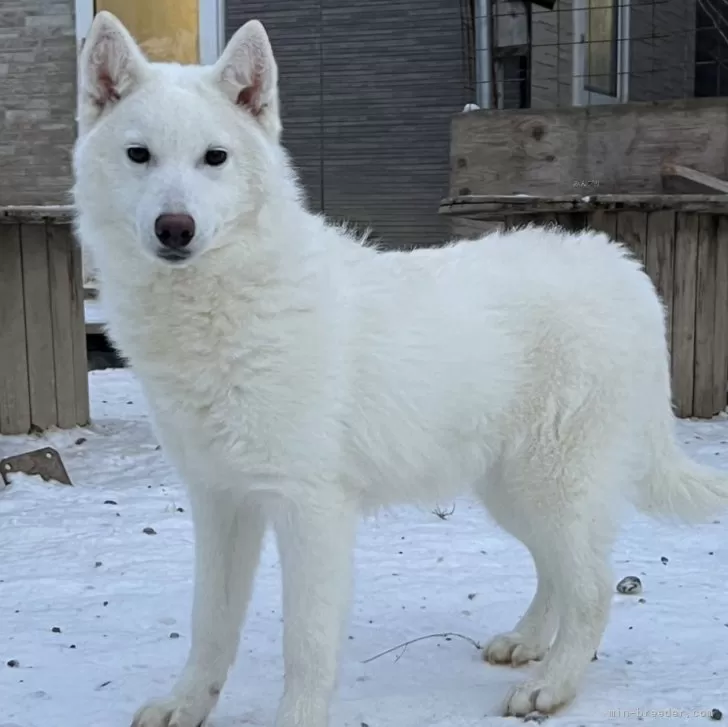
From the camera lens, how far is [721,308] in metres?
6.31

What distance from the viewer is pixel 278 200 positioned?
97.8 inches

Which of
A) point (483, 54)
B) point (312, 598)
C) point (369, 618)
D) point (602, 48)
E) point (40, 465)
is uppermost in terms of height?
point (602, 48)

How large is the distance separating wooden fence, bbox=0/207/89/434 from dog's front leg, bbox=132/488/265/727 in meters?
3.50

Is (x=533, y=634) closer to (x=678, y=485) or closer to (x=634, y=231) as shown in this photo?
(x=678, y=485)

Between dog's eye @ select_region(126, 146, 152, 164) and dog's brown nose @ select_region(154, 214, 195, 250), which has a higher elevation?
dog's eye @ select_region(126, 146, 152, 164)

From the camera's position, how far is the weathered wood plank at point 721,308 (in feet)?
20.6

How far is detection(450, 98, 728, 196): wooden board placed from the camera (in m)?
6.23

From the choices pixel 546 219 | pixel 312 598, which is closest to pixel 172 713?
pixel 312 598

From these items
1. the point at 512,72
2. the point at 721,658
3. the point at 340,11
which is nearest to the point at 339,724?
the point at 721,658

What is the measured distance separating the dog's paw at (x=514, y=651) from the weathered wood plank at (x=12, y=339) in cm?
381

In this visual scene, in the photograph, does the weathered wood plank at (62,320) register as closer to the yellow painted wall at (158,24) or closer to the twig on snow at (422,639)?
the yellow painted wall at (158,24)

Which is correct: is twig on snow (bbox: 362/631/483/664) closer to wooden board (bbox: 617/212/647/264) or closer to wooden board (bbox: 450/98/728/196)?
wooden board (bbox: 617/212/647/264)

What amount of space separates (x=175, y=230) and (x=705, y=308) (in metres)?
4.84

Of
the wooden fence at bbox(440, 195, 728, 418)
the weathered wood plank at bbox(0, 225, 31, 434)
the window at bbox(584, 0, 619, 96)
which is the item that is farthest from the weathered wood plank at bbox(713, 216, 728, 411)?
the weathered wood plank at bbox(0, 225, 31, 434)
